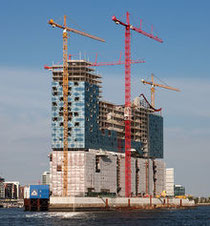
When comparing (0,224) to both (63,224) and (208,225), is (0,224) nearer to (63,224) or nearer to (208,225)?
(63,224)

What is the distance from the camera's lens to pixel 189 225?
185m

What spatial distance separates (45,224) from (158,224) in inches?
1316

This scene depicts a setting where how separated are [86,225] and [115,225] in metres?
8.31

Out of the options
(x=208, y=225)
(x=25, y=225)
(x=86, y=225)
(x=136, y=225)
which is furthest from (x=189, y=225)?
(x=25, y=225)

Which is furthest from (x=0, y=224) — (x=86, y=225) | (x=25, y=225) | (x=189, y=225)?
(x=189, y=225)

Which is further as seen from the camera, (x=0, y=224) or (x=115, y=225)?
(x=0, y=224)

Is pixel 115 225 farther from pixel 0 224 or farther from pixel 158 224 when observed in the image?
pixel 0 224

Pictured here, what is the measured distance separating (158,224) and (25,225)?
3925 centimetres

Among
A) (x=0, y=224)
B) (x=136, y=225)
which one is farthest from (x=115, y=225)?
→ (x=0, y=224)

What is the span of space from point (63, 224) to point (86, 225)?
9384mm

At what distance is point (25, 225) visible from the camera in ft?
595

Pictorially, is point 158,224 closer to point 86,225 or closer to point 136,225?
point 136,225

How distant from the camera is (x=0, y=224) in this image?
19075 cm

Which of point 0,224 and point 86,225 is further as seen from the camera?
point 0,224
